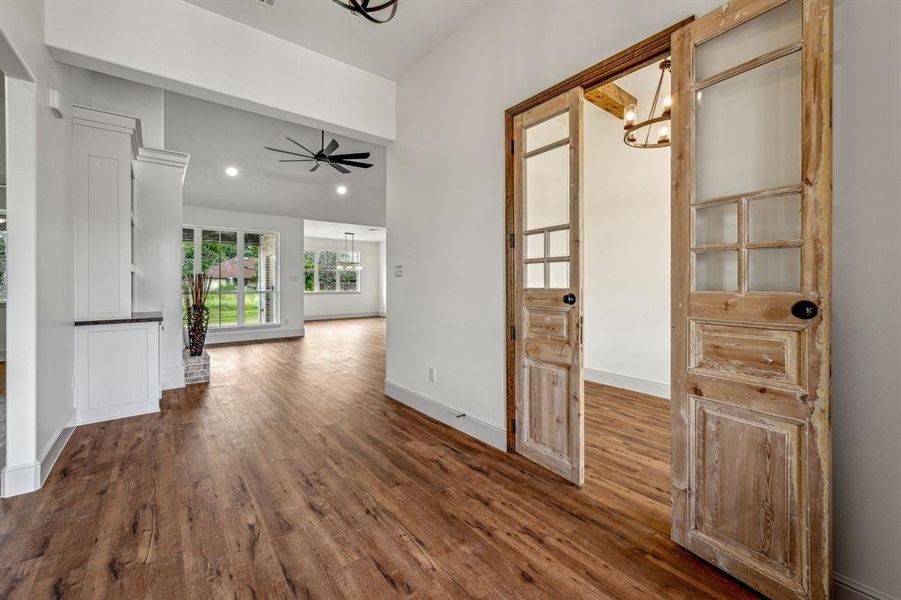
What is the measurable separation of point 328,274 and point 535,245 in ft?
39.1

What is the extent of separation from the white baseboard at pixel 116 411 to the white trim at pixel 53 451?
18 centimetres

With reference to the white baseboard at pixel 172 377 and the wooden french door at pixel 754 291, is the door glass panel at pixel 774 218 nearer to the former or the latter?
the wooden french door at pixel 754 291

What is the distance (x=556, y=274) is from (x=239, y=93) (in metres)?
2.83

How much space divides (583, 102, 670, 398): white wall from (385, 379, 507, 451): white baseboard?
2.09 meters

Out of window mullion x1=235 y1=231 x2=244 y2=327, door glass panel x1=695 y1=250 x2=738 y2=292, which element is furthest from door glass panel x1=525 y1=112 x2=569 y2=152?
window mullion x1=235 y1=231 x2=244 y2=327

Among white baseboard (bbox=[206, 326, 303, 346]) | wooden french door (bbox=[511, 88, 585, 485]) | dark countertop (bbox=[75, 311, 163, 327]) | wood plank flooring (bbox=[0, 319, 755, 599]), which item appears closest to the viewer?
wood plank flooring (bbox=[0, 319, 755, 599])

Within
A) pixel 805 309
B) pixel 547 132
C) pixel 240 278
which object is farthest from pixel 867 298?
pixel 240 278

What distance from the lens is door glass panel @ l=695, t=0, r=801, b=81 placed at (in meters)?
1.42

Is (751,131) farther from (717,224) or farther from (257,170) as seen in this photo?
(257,170)

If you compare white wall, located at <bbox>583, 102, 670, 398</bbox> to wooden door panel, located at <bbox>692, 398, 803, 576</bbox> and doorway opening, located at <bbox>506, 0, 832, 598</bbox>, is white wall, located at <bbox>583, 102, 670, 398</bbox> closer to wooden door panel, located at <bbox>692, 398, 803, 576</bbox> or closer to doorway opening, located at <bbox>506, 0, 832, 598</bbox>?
doorway opening, located at <bbox>506, 0, 832, 598</bbox>

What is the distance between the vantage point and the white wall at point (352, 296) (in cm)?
1296

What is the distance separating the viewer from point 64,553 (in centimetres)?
168

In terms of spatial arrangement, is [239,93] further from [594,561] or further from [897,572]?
[897,572]

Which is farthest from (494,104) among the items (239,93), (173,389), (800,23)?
(173,389)
